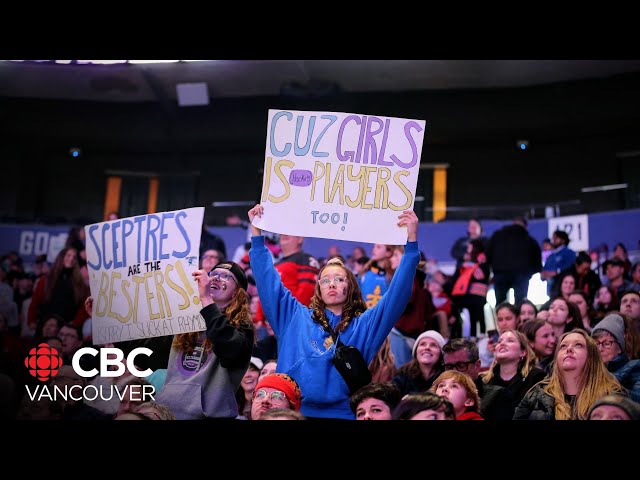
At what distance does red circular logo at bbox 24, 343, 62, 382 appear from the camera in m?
4.28

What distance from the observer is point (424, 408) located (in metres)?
3.24

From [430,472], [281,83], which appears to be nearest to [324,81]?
[281,83]

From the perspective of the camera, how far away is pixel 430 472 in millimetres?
→ 3023

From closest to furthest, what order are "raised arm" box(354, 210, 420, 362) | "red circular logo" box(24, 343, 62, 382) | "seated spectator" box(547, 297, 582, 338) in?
"raised arm" box(354, 210, 420, 362), "red circular logo" box(24, 343, 62, 382), "seated spectator" box(547, 297, 582, 338)

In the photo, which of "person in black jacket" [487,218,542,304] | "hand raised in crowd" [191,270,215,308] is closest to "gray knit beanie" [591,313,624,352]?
"hand raised in crowd" [191,270,215,308]

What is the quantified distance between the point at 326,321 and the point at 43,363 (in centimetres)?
157

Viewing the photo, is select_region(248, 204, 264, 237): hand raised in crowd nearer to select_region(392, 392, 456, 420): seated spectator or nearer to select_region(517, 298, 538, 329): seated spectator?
select_region(392, 392, 456, 420): seated spectator

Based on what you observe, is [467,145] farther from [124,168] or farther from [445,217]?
[124,168]

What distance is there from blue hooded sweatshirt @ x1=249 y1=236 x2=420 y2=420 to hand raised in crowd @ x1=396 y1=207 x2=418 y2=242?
5 centimetres

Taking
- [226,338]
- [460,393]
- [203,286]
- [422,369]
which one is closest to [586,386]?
[460,393]

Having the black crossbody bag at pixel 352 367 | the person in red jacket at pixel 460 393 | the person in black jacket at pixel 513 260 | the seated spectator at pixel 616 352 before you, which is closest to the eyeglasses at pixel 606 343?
the seated spectator at pixel 616 352

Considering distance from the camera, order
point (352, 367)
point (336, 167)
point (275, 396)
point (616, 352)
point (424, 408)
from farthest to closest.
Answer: point (616, 352), point (336, 167), point (352, 367), point (275, 396), point (424, 408)

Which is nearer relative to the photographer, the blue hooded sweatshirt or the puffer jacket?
the blue hooded sweatshirt

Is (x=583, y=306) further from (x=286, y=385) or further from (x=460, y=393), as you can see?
(x=286, y=385)
